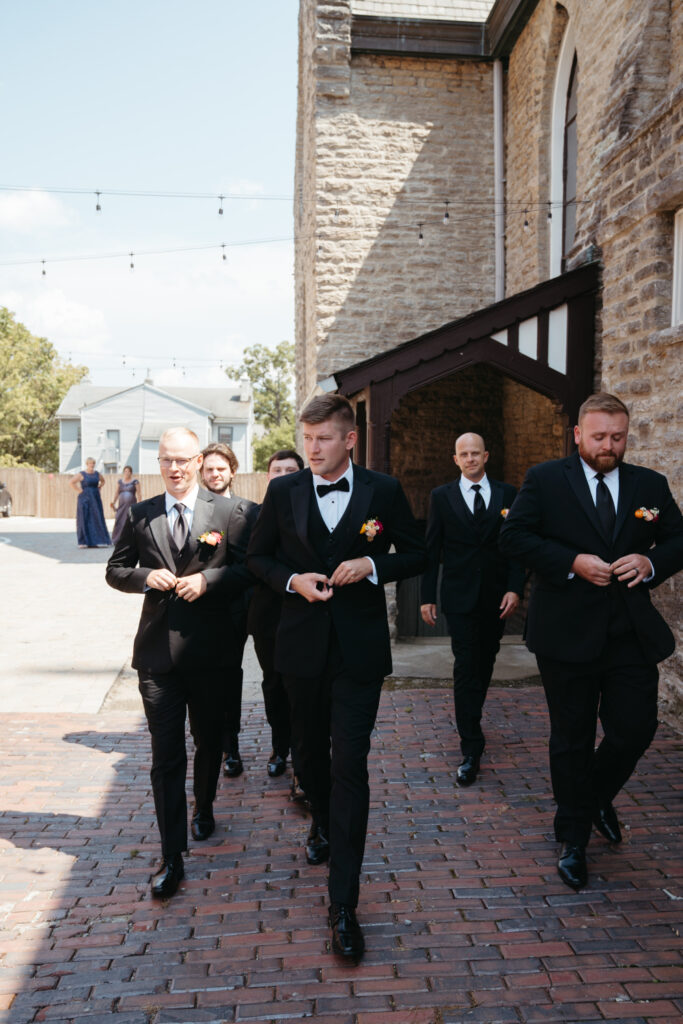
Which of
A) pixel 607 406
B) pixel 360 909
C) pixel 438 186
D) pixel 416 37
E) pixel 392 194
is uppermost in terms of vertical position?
pixel 416 37

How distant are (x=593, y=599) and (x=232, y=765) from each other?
276 cm

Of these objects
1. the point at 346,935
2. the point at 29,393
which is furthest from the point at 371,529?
the point at 29,393

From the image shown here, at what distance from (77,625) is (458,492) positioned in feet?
22.3

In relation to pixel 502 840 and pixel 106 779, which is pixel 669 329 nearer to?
pixel 502 840

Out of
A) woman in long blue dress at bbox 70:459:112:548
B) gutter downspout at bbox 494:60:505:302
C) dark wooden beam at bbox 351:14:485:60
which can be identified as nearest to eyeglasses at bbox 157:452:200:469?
gutter downspout at bbox 494:60:505:302

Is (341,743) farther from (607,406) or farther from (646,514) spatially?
(607,406)

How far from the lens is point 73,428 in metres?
53.7

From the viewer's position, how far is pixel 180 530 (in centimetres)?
407

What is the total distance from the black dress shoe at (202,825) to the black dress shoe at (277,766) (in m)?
0.91

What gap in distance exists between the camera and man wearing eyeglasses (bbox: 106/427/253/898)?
3.85m

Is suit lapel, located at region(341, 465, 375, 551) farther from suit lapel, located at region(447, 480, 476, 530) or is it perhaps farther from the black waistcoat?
suit lapel, located at region(447, 480, 476, 530)

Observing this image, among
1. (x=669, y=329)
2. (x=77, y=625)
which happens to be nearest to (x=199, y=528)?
(x=669, y=329)

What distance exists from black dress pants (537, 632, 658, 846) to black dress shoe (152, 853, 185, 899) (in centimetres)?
183

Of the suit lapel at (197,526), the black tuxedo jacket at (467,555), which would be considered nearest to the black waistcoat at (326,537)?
the suit lapel at (197,526)
